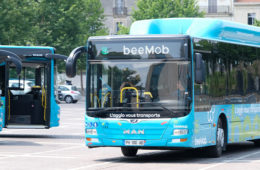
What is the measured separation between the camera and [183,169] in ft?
43.1

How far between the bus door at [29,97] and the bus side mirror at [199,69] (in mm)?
9871

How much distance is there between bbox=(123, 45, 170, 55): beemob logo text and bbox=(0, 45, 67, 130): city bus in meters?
8.97

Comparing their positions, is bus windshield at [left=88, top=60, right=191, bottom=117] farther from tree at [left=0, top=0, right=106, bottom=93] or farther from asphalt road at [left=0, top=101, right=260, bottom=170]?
tree at [left=0, top=0, right=106, bottom=93]

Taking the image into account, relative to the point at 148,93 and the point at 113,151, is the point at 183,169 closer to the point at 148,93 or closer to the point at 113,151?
the point at 148,93

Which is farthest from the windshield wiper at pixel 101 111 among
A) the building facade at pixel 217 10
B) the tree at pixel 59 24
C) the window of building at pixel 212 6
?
the window of building at pixel 212 6

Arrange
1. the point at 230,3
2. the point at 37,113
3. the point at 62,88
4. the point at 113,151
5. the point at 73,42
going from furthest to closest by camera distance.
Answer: the point at 230,3, the point at 73,42, the point at 62,88, the point at 37,113, the point at 113,151

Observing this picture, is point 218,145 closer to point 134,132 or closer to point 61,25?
point 134,132

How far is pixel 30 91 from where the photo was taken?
23.8m

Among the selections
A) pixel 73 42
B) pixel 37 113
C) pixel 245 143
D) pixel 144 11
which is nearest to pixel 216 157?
pixel 245 143

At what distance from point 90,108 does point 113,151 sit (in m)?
3.40

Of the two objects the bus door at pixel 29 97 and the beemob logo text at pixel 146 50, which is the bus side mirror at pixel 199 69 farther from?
the bus door at pixel 29 97

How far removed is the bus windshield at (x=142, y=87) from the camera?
46.3 ft

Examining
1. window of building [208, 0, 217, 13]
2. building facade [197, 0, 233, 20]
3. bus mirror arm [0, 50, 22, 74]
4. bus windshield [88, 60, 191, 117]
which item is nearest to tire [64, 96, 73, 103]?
building facade [197, 0, 233, 20]

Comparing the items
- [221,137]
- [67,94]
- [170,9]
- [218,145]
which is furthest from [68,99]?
[218,145]
